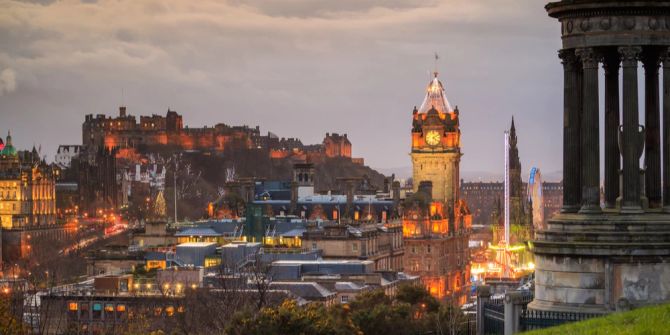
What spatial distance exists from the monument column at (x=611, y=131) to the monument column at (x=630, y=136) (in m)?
0.43

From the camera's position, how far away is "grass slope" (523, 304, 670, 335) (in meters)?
30.1

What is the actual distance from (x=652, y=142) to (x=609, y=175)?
3.94 ft

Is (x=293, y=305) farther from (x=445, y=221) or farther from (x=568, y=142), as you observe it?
(x=445, y=221)

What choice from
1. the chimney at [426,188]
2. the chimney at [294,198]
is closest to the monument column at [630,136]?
the chimney at [294,198]

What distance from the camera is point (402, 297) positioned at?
9712 cm

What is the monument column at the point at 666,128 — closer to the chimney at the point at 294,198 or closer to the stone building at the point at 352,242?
the stone building at the point at 352,242

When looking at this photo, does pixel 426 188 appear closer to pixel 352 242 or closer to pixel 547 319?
pixel 352 242

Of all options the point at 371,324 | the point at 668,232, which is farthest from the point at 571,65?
the point at 371,324

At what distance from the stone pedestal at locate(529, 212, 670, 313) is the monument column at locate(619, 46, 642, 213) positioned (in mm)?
418

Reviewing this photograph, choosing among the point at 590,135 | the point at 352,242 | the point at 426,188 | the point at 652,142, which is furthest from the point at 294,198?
→ the point at 590,135

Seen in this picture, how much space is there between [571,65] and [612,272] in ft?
14.0

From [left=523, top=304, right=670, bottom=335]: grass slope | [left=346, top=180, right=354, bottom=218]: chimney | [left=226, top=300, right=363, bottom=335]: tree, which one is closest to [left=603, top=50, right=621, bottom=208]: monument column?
[left=523, top=304, right=670, bottom=335]: grass slope

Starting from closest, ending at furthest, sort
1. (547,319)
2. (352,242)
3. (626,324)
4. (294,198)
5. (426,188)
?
(626,324) < (547,319) < (352,242) < (294,198) < (426,188)

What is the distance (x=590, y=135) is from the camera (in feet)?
122
